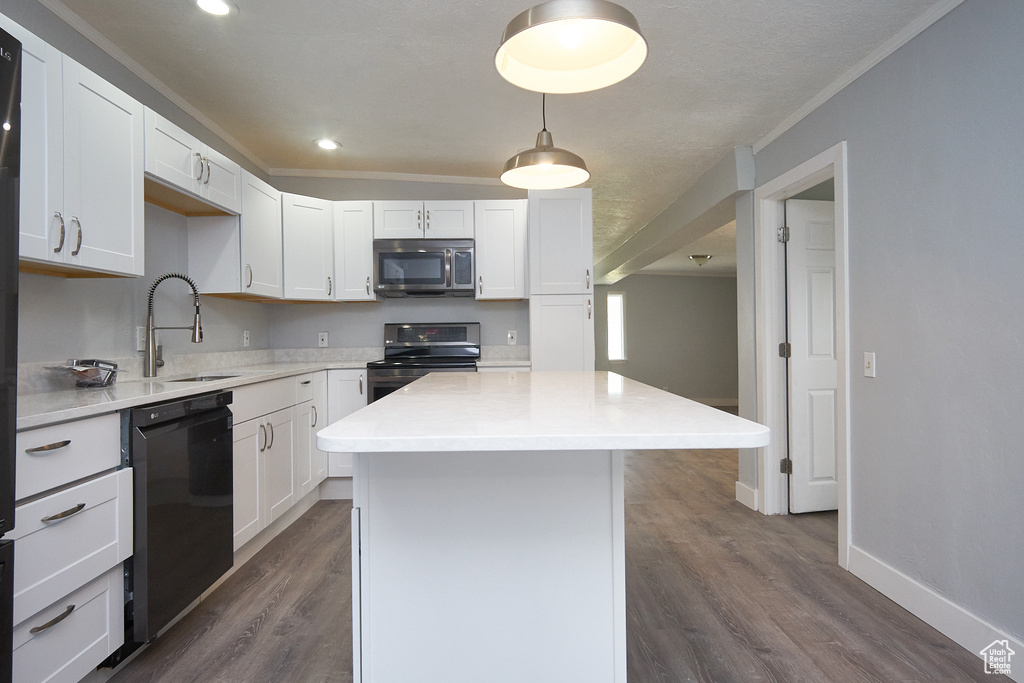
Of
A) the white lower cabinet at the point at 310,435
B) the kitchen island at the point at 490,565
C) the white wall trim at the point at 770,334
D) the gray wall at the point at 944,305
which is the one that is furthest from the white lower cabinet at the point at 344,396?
the gray wall at the point at 944,305

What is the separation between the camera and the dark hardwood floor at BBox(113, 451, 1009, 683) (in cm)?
181

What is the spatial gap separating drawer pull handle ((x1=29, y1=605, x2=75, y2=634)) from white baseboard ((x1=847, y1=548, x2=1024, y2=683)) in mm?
2864

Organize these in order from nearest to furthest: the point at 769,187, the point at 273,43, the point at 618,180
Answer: the point at 273,43 < the point at 769,187 < the point at 618,180

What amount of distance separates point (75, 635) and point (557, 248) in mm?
3293

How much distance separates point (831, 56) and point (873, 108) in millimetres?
300

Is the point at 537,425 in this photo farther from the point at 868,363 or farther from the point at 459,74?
the point at 459,74

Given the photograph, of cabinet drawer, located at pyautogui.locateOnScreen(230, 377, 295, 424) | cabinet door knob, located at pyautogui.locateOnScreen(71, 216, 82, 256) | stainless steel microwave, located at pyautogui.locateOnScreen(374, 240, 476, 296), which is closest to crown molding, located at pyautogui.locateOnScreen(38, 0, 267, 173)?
cabinet door knob, located at pyautogui.locateOnScreen(71, 216, 82, 256)

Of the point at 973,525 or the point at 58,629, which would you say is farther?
the point at 973,525

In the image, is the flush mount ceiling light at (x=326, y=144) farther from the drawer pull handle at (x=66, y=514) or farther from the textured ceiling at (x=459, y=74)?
the drawer pull handle at (x=66, y=514)

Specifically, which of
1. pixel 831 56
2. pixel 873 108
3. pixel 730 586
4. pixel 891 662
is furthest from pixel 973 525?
pixel 831 56

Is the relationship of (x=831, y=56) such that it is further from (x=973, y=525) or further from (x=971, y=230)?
(x=973, y=525)

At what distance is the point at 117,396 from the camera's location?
72.9 inches

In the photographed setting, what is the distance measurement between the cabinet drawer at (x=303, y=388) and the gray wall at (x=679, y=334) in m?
6.77

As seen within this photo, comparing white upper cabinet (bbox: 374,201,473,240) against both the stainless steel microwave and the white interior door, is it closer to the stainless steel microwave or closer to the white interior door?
the stainless steel microwave
